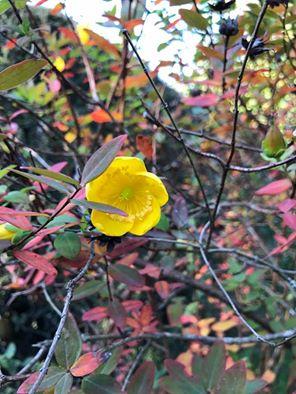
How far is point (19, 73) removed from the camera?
2.01 ft

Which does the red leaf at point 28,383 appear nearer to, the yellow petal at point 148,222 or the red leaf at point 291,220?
the yellow petal at point 148,222

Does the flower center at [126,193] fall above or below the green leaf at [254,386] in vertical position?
above

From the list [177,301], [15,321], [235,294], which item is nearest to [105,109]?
[177,301]

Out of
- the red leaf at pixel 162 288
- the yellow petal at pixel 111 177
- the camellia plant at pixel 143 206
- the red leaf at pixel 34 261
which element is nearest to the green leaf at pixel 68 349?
the camellia plant at pixel 143 206

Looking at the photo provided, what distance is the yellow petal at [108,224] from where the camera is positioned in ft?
2.22

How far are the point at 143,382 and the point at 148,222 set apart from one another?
0.99 feet

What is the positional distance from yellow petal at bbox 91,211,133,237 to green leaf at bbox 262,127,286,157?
0.93ft

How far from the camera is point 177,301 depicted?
1628mm

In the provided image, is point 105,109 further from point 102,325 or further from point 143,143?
point 102,325

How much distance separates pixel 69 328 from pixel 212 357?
340 millimetres

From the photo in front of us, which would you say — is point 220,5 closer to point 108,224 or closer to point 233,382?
point 108,224

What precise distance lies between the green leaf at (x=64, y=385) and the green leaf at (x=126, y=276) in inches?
12.5

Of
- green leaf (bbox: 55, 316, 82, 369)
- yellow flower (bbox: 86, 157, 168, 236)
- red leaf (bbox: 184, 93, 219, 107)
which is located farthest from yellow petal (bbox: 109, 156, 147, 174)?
red leaf (bbox: 184, 93, 219, 107)

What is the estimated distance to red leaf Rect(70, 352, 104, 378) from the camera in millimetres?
684
